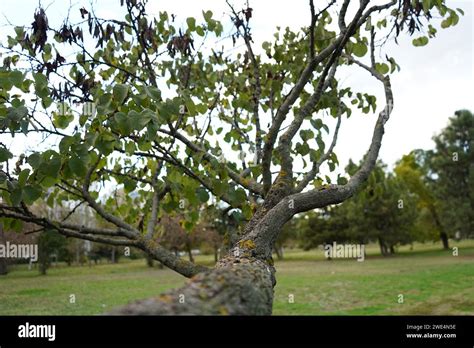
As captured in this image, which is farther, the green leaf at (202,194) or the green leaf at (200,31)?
the green leaf at (200,31)

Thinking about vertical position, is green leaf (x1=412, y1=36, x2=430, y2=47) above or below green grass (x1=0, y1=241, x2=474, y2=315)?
above

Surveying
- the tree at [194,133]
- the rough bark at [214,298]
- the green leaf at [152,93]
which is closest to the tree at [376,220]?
the tree at [194,133]

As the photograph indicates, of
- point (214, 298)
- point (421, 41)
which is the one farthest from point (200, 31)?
point (214, 298)

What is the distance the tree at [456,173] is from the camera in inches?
1299

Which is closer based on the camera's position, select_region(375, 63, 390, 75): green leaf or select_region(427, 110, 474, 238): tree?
select_region(375, 63, 390, 75): green leaf

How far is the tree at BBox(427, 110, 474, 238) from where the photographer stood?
33.0 meters

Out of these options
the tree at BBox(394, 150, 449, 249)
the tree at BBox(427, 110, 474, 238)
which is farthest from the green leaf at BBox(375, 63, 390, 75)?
the tree at BBox(394, 150, 449, 249)

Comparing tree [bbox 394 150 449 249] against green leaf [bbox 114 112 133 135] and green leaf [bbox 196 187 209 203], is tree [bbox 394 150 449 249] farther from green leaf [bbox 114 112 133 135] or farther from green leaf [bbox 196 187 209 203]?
green leaf [bbox 114 112 133 135]

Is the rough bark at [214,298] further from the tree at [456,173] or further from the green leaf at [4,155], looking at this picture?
the tree at [456,173]

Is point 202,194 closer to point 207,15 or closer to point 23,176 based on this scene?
point 23,176

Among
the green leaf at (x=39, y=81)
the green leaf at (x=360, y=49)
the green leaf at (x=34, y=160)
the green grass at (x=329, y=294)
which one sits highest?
the green leaf at (x=360, y=49)

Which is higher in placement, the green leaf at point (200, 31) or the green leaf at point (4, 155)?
the green leaf at point (200, 31)
